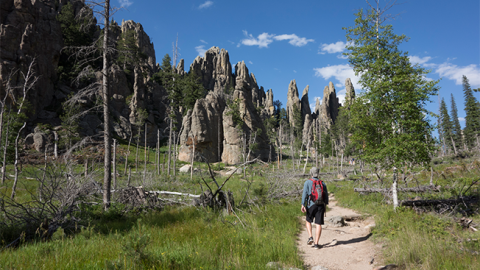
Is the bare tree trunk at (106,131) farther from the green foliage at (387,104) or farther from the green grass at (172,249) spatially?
the green foliage at (387,104)

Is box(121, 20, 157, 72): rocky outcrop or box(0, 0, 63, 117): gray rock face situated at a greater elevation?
box(121, 20, 157, 72): rocky outcrop

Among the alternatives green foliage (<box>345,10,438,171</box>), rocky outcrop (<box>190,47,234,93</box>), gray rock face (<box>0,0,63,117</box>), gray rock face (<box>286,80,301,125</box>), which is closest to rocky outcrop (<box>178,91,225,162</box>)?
gray rock face (<box>0,0,63,117</box>)

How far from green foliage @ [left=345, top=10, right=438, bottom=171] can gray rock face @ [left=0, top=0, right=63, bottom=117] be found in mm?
45667

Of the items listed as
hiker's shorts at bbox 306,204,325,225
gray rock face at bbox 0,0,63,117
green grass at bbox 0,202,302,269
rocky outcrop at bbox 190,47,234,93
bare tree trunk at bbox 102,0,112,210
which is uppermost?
rocky outcrop at bbox 190,47,234,93

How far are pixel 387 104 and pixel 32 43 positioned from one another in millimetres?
A: 58452

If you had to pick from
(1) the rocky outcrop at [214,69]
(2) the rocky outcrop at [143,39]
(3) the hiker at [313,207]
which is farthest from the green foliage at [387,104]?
(1) the rocky outcrop at [214,69]

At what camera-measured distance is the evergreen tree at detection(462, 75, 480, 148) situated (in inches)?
2070

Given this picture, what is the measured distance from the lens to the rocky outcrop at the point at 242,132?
46.7 m

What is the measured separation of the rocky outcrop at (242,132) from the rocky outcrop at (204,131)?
6.33 feet

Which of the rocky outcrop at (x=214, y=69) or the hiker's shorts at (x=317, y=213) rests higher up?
the rocky outcrop at (x=214, y=69)

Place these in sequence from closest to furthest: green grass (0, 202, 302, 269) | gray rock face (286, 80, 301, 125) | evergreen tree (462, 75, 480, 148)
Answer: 1. green grass (0, 202, 302, 269)
2. evergreen tree (462, 75, 480, 148)
3. gray rock face (286, 80, 301, 125)

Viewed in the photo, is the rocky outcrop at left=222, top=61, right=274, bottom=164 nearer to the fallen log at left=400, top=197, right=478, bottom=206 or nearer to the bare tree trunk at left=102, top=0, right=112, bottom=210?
the fallen log at left=400, top=197, right=478, bottom=206

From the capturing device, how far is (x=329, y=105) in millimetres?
129875

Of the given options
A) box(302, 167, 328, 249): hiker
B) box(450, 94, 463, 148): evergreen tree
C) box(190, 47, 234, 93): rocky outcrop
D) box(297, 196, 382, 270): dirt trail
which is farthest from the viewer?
box(190, 47, 234, 93): rocky outcrop
